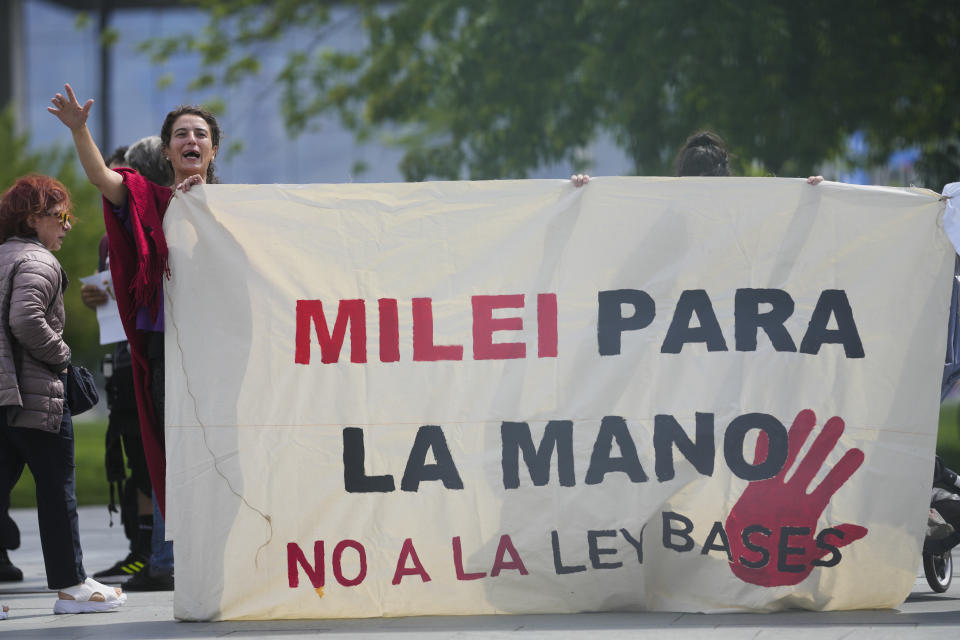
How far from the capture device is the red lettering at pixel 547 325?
488cm

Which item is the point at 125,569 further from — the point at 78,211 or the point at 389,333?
the point at 78,211

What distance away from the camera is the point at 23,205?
5160 millimetres

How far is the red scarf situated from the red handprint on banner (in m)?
2.21

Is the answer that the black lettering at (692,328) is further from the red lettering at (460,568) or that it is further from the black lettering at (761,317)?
the red lettering at (460,568)

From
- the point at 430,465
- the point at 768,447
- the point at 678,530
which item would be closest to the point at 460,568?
the point at 430,465

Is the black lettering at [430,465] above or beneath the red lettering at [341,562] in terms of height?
above

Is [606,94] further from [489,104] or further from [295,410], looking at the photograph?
[295,410]

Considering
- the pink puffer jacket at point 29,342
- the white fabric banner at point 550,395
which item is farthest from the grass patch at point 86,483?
the white fabric banner at point 550,395

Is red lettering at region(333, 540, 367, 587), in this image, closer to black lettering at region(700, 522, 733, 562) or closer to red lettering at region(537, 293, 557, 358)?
red lettering at region(537, 293, 557, 358)

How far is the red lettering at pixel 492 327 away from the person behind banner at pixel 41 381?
1623 millimetres

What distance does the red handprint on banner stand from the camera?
478 cm

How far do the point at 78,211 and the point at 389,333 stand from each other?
21.8 meters

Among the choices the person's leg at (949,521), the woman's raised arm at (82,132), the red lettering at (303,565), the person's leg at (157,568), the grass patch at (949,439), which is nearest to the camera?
the woman's raised arm at (82,132)

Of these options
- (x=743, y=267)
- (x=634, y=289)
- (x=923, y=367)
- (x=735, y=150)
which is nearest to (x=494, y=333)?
(x=634, y=289)
